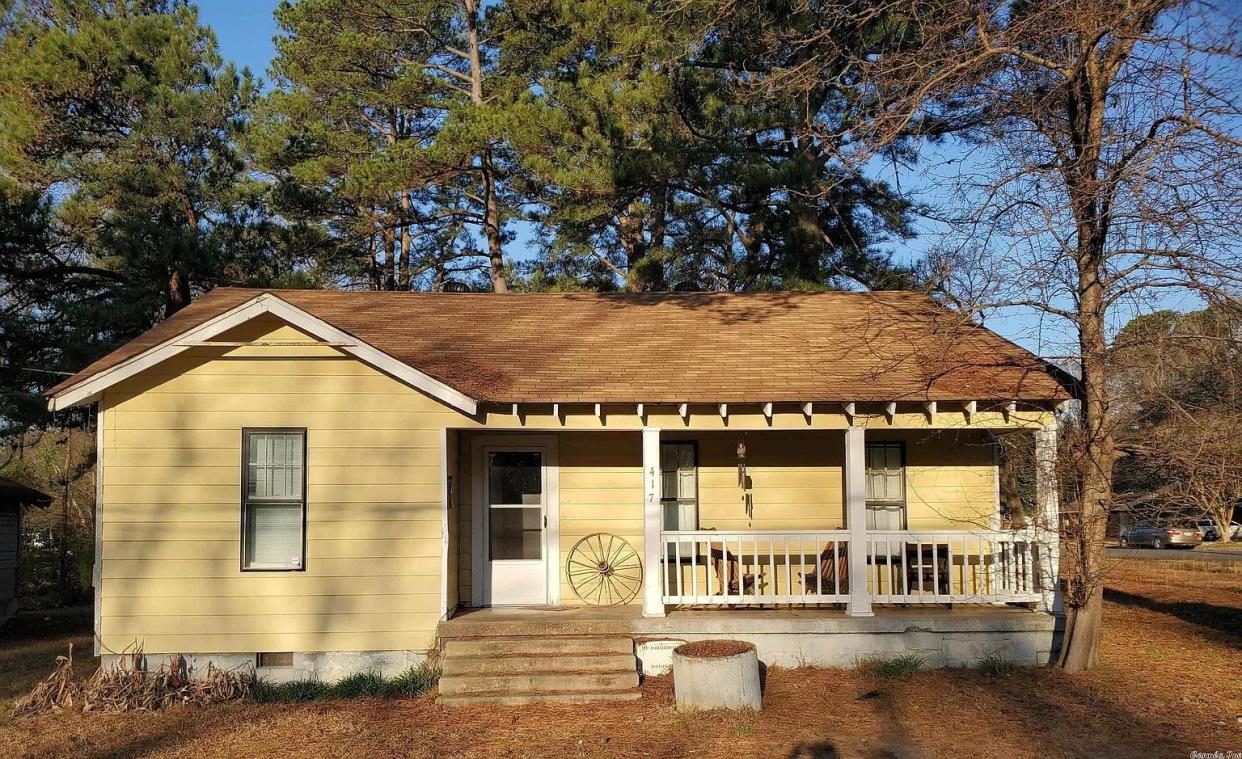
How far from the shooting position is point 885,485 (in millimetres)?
11531

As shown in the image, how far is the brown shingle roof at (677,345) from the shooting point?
972 centimetres

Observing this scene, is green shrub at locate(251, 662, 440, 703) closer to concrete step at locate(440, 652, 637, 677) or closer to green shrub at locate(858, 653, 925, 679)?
concrete step at locate(440, 652, 637, 677)

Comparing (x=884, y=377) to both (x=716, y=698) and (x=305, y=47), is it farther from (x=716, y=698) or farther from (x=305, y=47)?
(x=305, y=47)

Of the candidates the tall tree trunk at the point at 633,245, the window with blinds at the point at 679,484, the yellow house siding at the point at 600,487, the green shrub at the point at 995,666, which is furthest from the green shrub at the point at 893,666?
the tall tree trunk at the point at 633,245

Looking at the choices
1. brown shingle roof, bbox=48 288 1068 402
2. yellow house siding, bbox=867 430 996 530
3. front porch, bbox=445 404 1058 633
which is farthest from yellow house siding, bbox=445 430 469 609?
yellow house siding, bbox=867 430 996 530

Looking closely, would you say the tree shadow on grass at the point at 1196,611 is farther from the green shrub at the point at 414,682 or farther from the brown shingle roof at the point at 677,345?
the green shrub at the point at 414,682

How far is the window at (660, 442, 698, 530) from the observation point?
1138 centimetres

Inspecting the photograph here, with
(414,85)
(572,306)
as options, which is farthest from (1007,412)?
(414,85)

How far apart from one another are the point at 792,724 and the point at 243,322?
6.71 m

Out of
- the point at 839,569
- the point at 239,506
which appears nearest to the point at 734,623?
the point at 839,569

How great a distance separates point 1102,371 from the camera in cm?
877

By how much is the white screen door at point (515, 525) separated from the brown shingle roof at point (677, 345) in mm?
1321

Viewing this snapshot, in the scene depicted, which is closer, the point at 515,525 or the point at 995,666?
the point at 995,666

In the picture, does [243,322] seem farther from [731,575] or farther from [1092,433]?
[1092,433]
